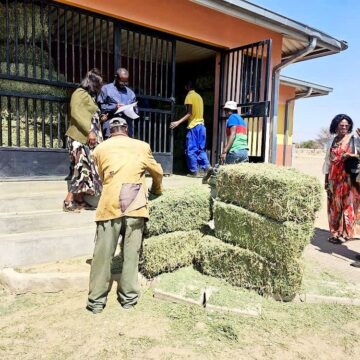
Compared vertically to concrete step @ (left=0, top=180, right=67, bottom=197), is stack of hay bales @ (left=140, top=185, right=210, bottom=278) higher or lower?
lower

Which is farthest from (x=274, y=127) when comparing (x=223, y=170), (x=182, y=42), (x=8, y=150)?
(x=8, y=150)

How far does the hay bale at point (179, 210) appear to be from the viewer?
146 inches

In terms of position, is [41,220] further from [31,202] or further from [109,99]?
[109,99]

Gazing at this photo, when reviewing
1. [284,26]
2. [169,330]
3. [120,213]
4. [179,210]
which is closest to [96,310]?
[169,330]

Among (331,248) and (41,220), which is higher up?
(41,220)

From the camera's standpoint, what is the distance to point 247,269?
3660 millimetres

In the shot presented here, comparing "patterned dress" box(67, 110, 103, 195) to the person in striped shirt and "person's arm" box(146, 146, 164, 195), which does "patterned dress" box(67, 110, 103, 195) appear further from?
the person in striped shirt

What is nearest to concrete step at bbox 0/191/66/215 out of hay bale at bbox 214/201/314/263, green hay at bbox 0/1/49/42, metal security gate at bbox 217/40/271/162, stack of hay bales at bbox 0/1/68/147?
stack of hay bales at bbox 0/1/68/147

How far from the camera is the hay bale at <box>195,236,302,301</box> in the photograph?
3426mm

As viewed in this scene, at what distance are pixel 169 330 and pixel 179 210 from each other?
4.35ft

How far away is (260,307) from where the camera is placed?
128 inches

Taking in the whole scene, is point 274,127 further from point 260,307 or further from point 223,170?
point 260,307

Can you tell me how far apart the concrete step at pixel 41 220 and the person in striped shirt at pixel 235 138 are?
2.38 metres

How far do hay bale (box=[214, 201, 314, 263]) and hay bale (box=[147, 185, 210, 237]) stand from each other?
19 cm
